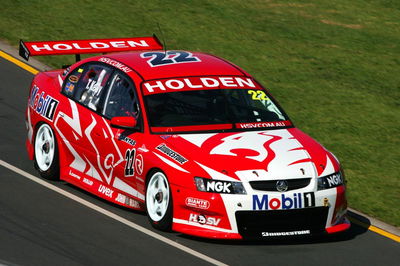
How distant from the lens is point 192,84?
36.6ft

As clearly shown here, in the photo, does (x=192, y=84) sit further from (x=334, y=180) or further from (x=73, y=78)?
(x=334, y=180)

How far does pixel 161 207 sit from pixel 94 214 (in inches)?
37.8

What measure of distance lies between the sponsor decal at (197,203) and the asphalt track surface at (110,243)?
0.42 metres

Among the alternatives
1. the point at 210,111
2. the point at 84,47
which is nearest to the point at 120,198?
the point at 210,111

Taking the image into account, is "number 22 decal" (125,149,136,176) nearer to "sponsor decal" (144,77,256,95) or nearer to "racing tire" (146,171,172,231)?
"racing tire" (146,171,172,231)

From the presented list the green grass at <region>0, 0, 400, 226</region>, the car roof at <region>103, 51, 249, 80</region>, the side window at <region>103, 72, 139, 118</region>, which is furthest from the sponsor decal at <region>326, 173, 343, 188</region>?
the green grass at <region>0, 0, 400, 226</region>

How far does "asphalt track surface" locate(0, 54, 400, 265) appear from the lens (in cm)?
937

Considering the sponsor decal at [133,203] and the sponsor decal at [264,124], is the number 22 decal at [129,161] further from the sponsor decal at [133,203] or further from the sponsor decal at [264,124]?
the sponsor decal at [264,124]

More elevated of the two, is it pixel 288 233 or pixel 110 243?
pixel 288 233

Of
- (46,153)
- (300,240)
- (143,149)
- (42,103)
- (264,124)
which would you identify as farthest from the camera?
(42,103)

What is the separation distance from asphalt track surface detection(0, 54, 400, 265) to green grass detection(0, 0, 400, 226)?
3235mm

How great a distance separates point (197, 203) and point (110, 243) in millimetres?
934

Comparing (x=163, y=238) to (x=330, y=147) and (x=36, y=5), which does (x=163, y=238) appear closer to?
(x=330, y=147)

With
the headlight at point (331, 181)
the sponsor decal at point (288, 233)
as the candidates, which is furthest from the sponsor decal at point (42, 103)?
the headlight at point (331, 181)
